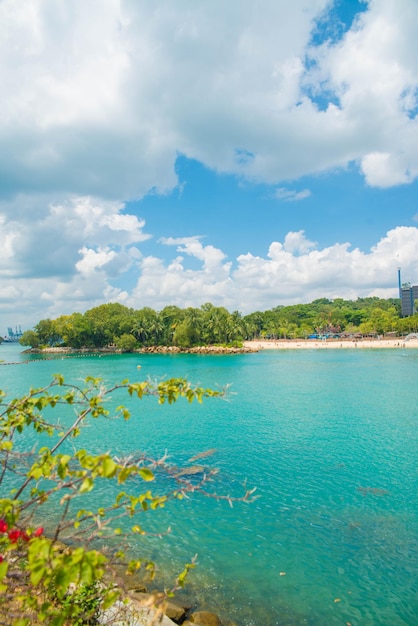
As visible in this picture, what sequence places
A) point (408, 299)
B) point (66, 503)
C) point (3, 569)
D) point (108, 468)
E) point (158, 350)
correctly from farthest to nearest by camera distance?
point (408, 299), point (158, 350), point (66, 503), point (108, 468), point (3, 569)

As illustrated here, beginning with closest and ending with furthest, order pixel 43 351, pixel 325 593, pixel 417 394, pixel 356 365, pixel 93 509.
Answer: pixel 325 593 → pixel 93 509 → pixel 417 394 → pixel 356 365 → pixel 43 351

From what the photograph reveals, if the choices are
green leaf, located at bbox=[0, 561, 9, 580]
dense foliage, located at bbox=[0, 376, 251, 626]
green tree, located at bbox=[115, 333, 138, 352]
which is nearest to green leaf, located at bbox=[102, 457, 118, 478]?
dense foliage, located at bbox=[0, 376, 251, 626]

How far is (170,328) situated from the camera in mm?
132250

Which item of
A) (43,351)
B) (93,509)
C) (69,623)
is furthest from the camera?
(43,351)

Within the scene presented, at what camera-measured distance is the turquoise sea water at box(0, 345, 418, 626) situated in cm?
1034

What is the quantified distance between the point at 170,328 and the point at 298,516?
390 ft

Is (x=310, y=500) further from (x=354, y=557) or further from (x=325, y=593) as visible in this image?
(x=325, y=593)

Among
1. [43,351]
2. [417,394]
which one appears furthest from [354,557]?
[43,351]

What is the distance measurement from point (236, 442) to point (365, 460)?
7677 mm

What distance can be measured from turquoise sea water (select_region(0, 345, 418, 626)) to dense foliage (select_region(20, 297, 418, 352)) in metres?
91.8

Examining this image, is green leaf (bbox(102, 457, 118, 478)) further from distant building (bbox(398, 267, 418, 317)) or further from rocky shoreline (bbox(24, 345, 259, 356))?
distant building (bbox(398, 267, 418, 317))

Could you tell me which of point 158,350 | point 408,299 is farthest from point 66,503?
point 408,299

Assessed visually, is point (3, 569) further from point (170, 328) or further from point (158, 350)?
point (170, 328)

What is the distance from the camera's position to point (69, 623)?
23.2 ft
